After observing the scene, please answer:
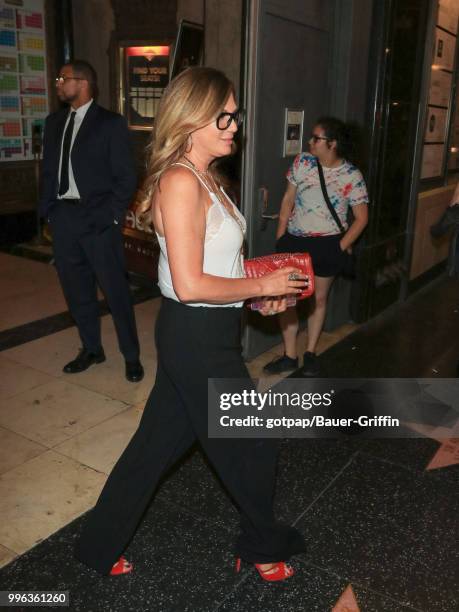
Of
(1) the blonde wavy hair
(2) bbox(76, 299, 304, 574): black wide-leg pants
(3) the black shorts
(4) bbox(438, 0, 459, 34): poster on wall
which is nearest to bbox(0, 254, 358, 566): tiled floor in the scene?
(2) bbox(76, 299, 304, 574): black wide-leg pants

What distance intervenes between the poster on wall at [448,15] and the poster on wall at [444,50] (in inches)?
2.8

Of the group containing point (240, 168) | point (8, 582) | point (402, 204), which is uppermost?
point (240, 168)

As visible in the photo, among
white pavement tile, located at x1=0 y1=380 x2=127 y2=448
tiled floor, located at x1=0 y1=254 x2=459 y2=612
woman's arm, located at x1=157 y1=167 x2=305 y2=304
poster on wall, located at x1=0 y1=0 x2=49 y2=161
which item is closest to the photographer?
woman's arm, located at x1=157 y1=167 x2=305 y2=304

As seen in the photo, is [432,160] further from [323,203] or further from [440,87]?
[323,203]

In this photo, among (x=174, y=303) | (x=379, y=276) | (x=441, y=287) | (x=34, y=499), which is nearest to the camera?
(x=174, y=303)

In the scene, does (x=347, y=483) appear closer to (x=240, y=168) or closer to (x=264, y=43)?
(x=240, y=168)

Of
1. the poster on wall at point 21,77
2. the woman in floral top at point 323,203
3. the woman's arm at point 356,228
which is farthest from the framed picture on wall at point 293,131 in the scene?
the poster on wall at point 21,77

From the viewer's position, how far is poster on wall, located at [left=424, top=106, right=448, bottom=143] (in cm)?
649

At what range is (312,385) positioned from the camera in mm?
4359

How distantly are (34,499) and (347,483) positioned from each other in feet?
5.20

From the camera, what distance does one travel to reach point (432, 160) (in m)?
6.86

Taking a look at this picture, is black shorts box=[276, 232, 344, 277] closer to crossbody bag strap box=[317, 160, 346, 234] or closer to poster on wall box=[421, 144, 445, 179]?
crossbody bag strap box=[317, 160, 346, 234]

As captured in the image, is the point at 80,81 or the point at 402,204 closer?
the point at 80,81

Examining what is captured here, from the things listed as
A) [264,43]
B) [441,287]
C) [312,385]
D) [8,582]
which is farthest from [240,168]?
[441,287]
